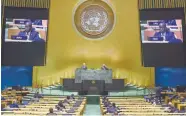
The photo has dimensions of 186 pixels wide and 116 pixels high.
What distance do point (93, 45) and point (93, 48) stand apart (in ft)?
0.62

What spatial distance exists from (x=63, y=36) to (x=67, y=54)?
113 centimetres

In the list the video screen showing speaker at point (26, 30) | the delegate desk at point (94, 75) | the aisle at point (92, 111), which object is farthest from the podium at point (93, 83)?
the video screen showing speaker at point (26, 30)

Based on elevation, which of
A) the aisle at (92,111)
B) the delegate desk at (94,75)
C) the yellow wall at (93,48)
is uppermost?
the yellow wall at (93,48)

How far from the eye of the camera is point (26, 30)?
689 inches

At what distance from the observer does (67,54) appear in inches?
744

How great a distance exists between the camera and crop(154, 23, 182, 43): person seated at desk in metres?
17.3

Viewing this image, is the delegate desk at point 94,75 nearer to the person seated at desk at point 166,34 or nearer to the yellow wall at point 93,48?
the yellow wall at point 93,48

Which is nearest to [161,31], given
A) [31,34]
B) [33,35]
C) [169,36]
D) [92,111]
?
[169,36]

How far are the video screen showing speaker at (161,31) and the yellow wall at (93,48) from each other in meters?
1.36

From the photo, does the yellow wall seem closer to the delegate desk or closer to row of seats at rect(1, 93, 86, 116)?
the delegate desk

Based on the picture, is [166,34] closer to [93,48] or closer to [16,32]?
[93,48]

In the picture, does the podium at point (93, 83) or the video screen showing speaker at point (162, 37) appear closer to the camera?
the podium at point (93, 83)

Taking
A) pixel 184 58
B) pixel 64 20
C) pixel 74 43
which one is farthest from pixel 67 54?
pixel 184 58

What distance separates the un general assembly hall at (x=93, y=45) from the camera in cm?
1698
